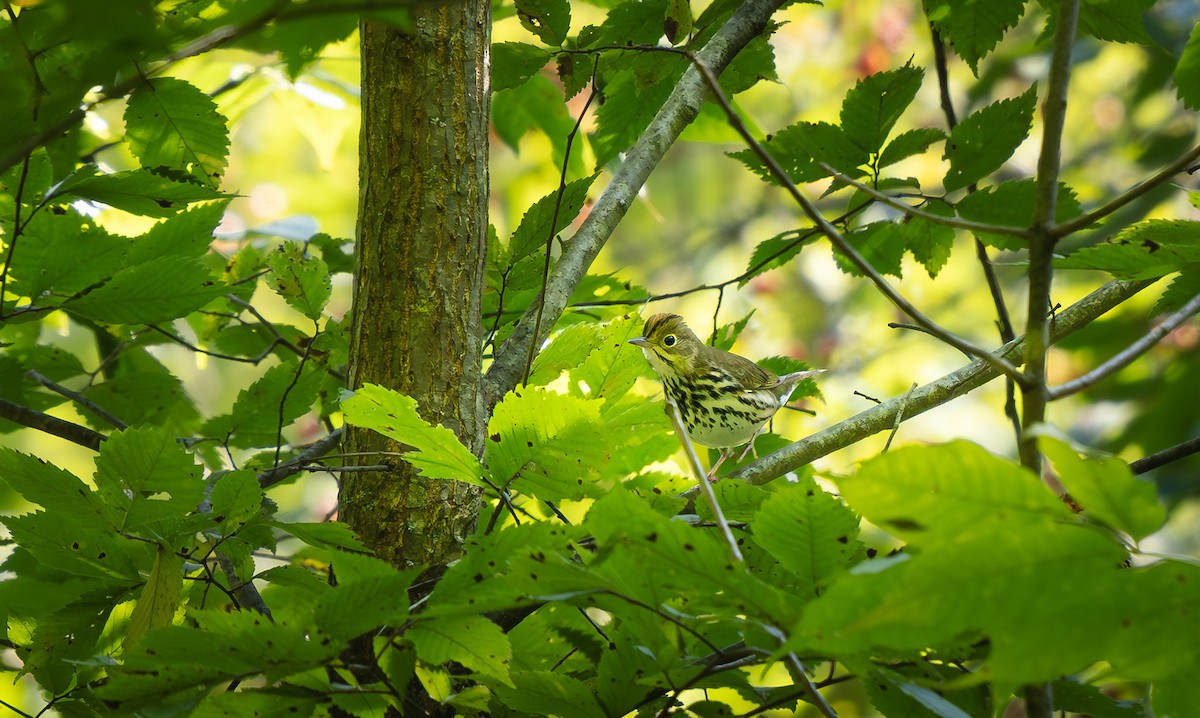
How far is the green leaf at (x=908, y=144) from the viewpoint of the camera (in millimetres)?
1405

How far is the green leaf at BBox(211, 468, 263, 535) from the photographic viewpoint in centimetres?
97

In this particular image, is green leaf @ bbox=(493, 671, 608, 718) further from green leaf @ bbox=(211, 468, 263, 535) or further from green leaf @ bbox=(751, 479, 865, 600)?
green leaf @ bbox=(211, 468, 263, 535)

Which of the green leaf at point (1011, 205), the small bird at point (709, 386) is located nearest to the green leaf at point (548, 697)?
the green leaf at point (1011, 205)

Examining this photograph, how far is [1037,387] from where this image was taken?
2.07 feet

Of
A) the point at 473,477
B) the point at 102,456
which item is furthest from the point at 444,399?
the point at 102,456

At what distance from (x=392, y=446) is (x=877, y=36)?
20.6 ft

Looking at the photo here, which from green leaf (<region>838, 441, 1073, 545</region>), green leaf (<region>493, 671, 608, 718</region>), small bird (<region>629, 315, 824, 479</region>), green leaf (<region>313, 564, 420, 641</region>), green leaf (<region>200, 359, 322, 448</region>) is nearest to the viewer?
green leaf (<region>838, 441, 1073, 545</region>)

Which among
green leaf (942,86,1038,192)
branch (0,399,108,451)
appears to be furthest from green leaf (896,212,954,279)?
branch (0,399,108,451)

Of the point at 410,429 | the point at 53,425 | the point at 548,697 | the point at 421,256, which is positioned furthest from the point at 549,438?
the point at 53,425

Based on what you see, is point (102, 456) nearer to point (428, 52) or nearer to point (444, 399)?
point (444, 399)

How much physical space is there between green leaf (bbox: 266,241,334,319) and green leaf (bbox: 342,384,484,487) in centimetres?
56

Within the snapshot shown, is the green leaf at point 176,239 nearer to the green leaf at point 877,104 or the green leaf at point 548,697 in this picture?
the green leaf at point 548,697

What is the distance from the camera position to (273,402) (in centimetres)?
137

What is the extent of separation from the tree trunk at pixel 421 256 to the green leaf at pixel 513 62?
19 cm
